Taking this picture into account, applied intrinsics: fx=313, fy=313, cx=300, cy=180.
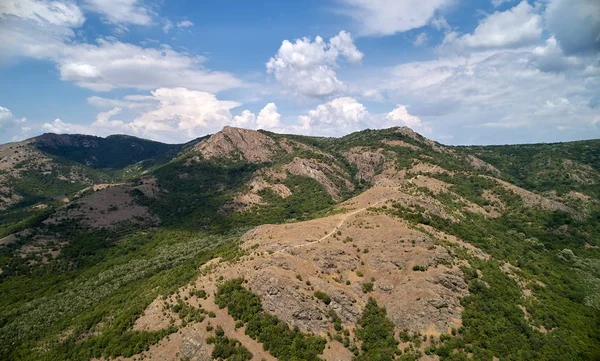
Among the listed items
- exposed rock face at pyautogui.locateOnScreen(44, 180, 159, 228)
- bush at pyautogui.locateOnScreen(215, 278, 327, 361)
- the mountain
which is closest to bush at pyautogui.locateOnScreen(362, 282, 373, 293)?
the mountain

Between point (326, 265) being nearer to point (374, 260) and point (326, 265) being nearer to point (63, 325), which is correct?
point (374, 260)

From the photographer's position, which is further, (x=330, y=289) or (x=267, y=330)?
(x=330, y=289)

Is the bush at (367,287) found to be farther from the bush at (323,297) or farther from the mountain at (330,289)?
the bush at (323,297)

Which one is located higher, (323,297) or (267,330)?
(323,297)

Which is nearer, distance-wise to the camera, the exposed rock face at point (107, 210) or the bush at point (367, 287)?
the bush at point (367, 287)

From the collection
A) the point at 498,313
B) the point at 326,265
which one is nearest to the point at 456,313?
the point at 498,313

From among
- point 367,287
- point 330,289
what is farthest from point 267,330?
point 367,287

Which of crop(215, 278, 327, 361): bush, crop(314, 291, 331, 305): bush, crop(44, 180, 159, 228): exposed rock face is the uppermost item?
crop(44, 180, 159, 228): exposed rock face

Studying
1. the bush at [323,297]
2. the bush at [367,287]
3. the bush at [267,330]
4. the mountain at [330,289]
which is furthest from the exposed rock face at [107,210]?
the bush at [367,287]

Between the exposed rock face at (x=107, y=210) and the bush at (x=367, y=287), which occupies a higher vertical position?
the exposed rock face at (x=107, y=210)

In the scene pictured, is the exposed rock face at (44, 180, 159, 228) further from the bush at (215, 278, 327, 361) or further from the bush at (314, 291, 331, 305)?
the bush at (314, 291, 331, 305)

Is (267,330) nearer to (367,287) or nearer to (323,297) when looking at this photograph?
(323,297)
